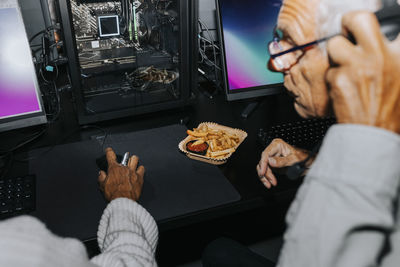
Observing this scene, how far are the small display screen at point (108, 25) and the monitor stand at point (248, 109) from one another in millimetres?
570

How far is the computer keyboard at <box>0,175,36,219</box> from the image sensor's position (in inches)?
30.1

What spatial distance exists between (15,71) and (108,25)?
1.12ft

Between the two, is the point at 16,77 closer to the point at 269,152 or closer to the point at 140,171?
the point at 140,171

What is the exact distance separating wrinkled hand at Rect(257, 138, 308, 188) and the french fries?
0.35ft

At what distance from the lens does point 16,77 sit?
100cm

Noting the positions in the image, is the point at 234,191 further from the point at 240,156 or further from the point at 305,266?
the point at 305,266

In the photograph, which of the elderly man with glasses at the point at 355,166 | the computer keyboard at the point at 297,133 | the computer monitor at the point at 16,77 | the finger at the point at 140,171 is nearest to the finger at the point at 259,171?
the computer keyboard at the point at 297,133

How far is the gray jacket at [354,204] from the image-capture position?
0.36 meters

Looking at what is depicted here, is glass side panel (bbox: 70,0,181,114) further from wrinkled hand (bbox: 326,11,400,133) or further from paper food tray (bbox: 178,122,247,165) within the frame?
wrinkled hand (bbox: 326,11,400,133)

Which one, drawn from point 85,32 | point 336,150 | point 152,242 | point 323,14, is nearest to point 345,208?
point 336,150

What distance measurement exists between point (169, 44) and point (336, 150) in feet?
3.21

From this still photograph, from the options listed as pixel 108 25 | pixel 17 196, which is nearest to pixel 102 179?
pixel 17 196

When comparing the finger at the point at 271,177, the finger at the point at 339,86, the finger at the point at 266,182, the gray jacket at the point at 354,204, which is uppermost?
the finger at the point at 339,86

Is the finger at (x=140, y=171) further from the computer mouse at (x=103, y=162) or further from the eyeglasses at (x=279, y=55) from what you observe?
the eyeglasses at (x=279, y=55)
